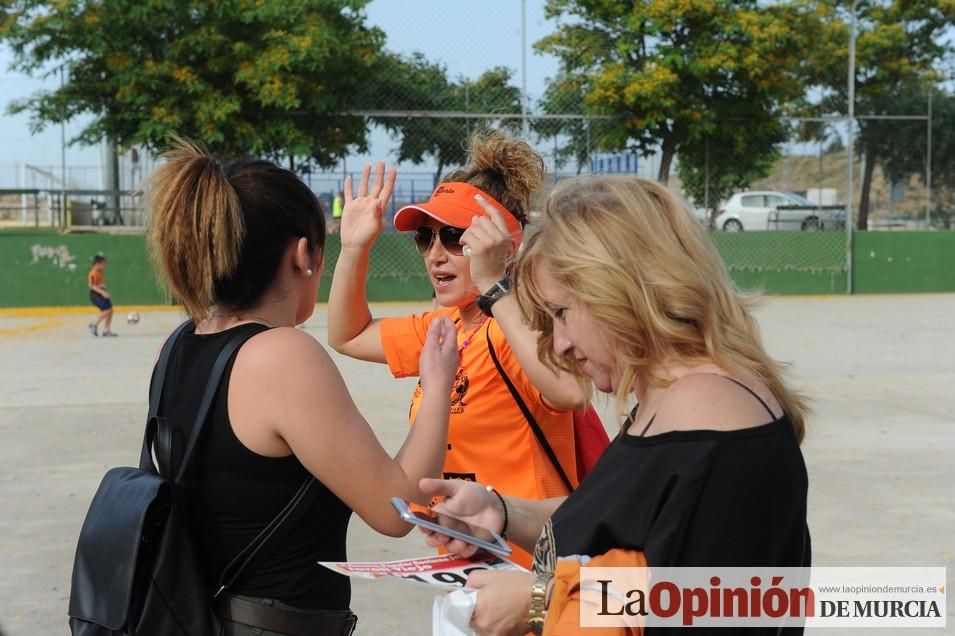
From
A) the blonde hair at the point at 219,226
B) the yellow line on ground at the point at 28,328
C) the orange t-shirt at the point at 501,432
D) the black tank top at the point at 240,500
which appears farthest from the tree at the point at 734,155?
the black tank top at the point at 240,500

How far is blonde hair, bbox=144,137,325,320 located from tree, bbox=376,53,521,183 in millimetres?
20933

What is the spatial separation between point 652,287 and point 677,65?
89.9ft

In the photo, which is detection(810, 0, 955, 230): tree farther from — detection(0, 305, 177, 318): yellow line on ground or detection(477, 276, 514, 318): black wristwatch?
detection(477, 276, 514, 318): black wristwatch

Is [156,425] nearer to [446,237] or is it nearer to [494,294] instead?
[494,294]

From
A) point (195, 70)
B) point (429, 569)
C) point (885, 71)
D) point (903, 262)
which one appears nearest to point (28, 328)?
point (195, 70)

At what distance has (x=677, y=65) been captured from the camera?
27891 millimetres

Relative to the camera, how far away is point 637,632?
5.46 feet

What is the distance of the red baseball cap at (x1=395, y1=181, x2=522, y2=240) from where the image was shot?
118 inches

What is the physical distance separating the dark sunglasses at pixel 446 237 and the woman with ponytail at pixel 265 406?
2.24 ft

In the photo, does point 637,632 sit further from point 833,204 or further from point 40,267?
point 833,204

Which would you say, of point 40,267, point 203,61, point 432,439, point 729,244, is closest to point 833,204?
point 729,244

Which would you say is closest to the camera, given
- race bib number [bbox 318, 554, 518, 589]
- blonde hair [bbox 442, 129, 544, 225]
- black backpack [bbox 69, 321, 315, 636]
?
race bib number [bbox 318, 554, 518, 589]

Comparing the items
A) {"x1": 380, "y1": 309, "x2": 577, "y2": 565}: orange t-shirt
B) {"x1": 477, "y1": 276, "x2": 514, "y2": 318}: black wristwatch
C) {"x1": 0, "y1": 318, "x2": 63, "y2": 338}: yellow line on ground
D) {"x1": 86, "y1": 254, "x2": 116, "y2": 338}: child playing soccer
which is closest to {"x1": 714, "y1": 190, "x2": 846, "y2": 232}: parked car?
{"x1": 86, "y1": 254, "x2": 116, "y2": 338}: child playing soccer

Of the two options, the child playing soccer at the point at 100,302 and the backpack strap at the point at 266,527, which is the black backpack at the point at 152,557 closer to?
the backpack strap at the point at 266,527
